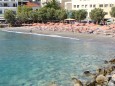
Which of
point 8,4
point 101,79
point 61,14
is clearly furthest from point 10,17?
point 101,79

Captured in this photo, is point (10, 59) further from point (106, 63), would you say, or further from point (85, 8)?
point (85, 8)

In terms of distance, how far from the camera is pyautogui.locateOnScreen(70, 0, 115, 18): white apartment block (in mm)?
118688

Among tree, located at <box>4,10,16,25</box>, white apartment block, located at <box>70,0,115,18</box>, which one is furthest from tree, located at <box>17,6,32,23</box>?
white apartment block, located at <box>70,0,115,18</box>

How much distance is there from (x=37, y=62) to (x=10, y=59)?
4818mm

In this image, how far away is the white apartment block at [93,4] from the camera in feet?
389

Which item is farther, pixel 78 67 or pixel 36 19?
pixel 36 19

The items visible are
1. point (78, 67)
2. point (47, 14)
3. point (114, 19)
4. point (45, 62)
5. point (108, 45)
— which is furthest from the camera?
point (47, 14)

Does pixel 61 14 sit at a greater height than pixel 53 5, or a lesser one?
lesser

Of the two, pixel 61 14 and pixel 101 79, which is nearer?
pixel 101 79

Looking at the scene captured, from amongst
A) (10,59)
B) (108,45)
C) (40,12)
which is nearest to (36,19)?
(40,12)

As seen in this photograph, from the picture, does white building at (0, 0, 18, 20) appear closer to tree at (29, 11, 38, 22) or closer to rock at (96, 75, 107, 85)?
tree at (29, 11, 38, 22)

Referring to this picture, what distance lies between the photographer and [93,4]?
12469 centimetres

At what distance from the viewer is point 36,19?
12825cm

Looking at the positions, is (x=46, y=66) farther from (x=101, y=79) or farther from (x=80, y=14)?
(x=80, y=14)
